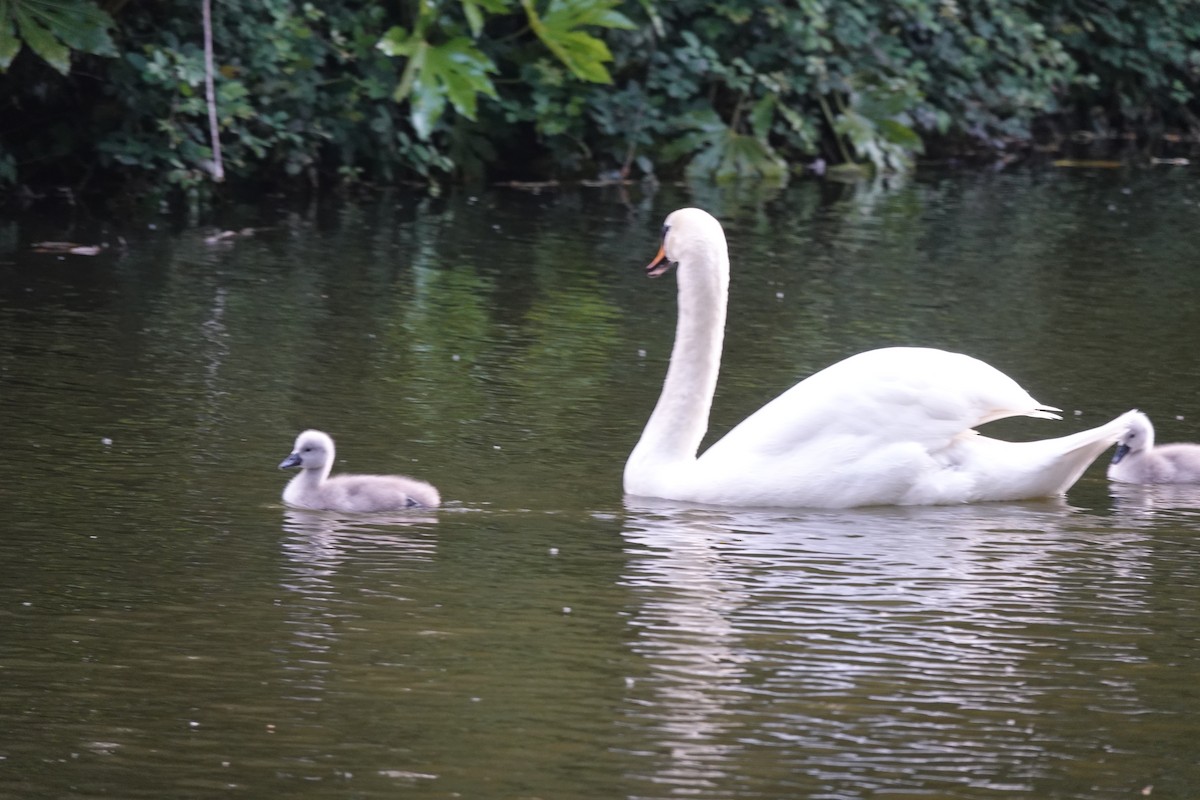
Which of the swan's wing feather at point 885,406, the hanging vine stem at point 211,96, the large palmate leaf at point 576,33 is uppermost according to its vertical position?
the large palmate leaf at point 576,33

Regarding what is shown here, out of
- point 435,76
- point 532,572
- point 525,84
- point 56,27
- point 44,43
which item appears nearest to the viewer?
point 532,572

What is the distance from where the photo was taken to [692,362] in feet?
25.0

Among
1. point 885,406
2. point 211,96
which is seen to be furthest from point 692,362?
point 211,96

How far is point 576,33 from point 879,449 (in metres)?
10.1

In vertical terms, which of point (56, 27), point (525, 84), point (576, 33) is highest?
point (576, 33)

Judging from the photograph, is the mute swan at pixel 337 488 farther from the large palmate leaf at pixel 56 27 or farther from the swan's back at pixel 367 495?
the large palmate leaf at pixel 56 27

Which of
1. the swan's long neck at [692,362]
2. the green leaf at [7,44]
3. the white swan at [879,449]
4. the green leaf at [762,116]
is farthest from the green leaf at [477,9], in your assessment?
the white swan at [879,449]

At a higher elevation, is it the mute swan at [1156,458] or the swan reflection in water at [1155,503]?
the mute swan at [1156,458]

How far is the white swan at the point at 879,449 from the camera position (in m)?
7.12

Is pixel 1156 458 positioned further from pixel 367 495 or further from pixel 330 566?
pixel 330 566

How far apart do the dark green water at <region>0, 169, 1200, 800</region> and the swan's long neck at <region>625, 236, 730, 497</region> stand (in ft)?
0.83

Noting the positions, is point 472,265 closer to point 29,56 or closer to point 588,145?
point 29,56

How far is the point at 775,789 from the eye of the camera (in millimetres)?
4461

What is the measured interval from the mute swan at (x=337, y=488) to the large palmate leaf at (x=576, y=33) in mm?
9896
